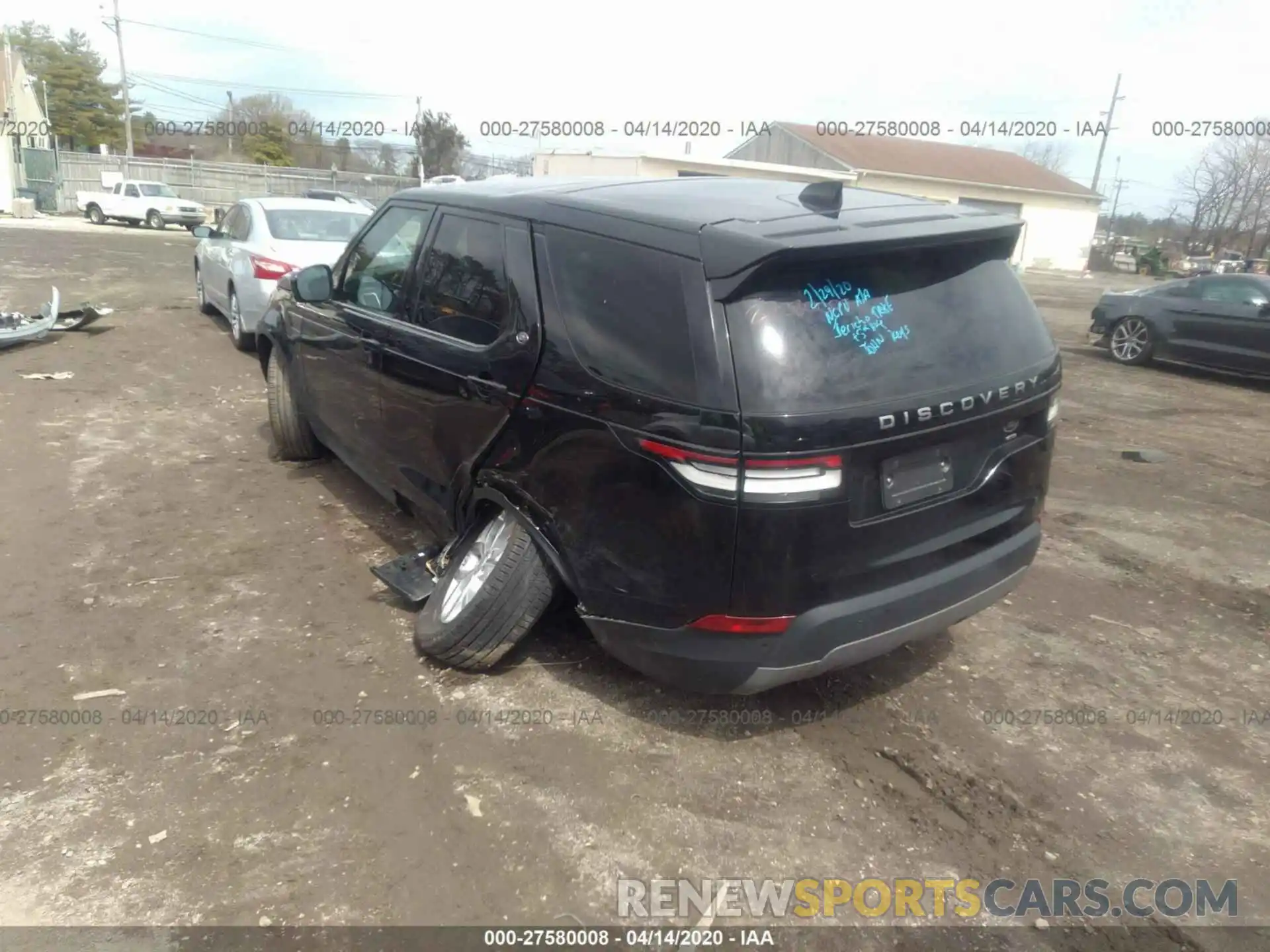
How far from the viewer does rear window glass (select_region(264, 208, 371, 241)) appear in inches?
355

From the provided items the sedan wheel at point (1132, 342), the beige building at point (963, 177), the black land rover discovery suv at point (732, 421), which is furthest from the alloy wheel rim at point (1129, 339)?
the beige building at point (963, 177)

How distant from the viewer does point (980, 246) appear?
10.3 feet

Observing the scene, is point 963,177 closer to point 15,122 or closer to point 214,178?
point 214,178

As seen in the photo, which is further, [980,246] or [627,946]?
[980,246]

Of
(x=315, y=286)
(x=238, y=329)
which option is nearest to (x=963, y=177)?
(x=238, y=329)

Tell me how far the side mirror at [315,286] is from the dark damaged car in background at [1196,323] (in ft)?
37.1

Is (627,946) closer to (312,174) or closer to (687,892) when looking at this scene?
(687,892)

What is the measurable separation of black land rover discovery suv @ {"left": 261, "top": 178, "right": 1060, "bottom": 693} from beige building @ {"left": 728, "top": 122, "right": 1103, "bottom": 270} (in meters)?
36.5

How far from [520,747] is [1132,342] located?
1245 centimetres

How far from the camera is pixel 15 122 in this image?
37.1m

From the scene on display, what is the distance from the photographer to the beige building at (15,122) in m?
33.9

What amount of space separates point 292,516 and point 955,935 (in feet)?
13.6

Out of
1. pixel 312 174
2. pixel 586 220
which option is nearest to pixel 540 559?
pixel 586 220

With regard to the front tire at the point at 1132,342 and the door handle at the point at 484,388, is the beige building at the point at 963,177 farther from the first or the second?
the door handle at the point at 484,388
